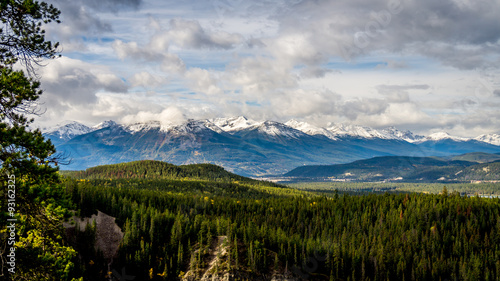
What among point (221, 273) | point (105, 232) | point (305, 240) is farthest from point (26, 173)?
point (305, 240)

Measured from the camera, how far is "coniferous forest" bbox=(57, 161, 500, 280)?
71.0 meters

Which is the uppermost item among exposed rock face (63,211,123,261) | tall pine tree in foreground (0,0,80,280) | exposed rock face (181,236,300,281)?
tall pine tree in foreground (0,0,80,280)

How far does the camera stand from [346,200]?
521 feet

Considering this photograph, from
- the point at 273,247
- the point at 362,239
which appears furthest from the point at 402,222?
the point at 273,247

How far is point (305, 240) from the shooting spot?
95.4 meters

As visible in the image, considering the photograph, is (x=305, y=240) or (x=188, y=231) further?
(x=305, y=240)

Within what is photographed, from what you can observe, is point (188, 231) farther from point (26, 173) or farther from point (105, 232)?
point (26, 173)

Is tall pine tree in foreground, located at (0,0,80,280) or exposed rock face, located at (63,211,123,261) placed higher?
tall pine tree in foreground, located at (0,0,80,280)

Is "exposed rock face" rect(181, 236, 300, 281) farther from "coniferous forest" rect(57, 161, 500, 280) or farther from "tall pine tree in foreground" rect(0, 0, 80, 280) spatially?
"tall pine tree in foreground" rect(0, 0, 80, 280)

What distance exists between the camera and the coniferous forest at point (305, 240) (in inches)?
2795

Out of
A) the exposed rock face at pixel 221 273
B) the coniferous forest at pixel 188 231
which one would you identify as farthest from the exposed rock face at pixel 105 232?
the exposed rock face at pixel 221 273

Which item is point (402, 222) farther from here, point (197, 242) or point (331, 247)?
point (197, 242)

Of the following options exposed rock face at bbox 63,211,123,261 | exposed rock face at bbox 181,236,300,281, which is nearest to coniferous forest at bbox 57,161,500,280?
Answer: exposed rock face at bbox 181,236,300,281

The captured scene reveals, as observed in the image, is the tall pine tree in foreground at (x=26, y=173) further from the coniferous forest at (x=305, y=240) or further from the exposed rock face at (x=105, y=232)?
the exposed rock face at (x=105, y=232)
